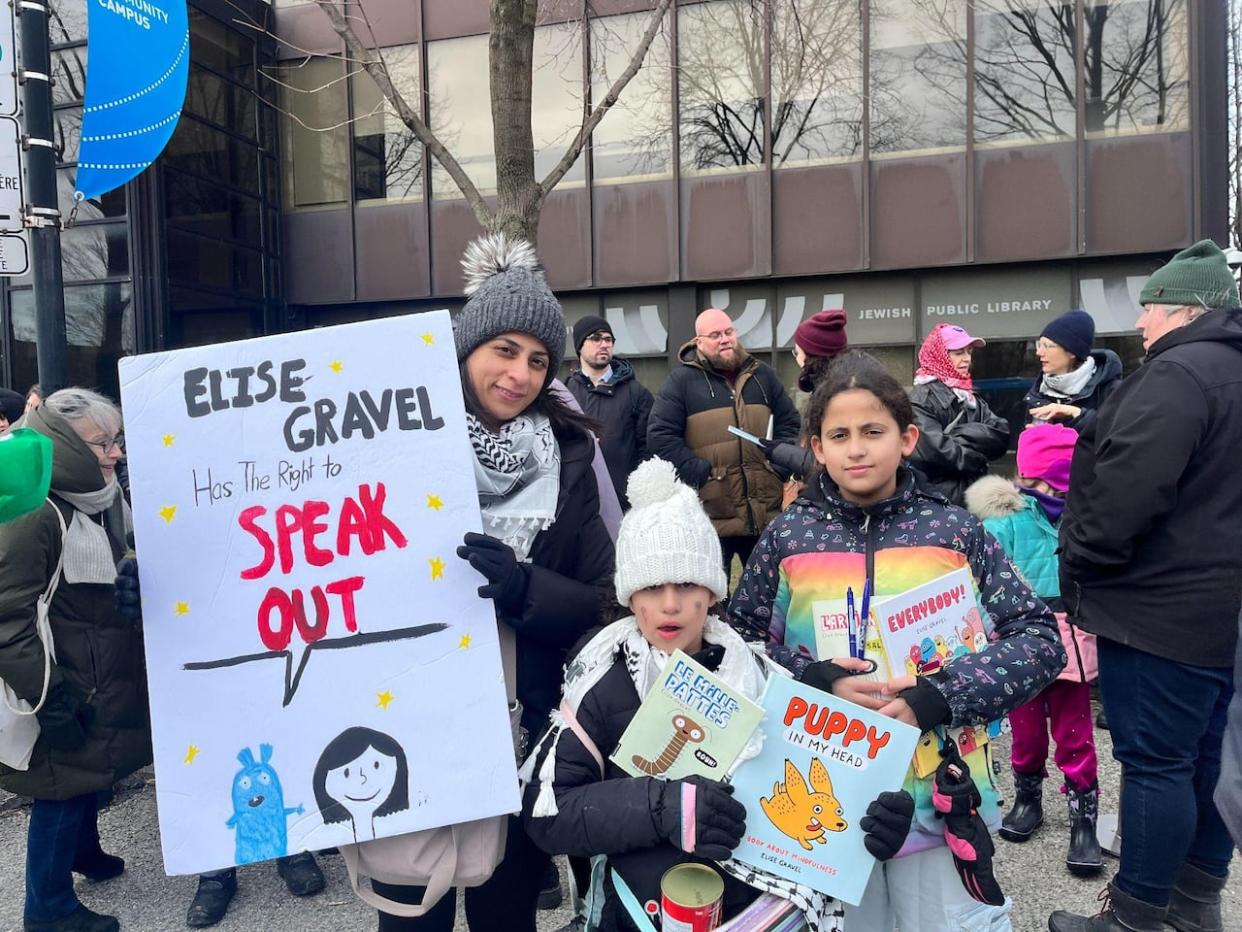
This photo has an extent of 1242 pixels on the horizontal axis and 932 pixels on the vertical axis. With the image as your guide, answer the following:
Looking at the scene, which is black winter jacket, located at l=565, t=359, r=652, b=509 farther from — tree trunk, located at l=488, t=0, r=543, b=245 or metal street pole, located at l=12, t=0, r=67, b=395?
metal street pole, located at l=12, t=0, r=67, b=395

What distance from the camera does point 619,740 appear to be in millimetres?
1897

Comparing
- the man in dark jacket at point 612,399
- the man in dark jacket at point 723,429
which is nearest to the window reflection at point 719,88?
the man in dark jacket at point 612,399

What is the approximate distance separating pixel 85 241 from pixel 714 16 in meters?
8.20

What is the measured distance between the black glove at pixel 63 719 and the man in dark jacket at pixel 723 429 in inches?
120

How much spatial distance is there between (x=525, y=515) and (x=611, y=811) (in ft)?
2.22

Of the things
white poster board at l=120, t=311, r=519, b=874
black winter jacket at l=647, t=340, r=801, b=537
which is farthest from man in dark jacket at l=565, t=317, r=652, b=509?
white poster board at l=120, t=311, r=519, b=874

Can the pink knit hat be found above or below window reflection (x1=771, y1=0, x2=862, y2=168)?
below

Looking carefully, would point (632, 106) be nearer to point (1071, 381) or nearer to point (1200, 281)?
point (1071, 381)

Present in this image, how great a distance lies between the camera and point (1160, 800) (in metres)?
2.63

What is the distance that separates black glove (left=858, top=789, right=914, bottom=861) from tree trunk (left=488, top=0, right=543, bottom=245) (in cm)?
460

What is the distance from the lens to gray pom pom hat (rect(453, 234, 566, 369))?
209 cm

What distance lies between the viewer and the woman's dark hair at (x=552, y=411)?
215 cm

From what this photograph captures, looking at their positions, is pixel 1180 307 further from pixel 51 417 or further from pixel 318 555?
pixel 51 417

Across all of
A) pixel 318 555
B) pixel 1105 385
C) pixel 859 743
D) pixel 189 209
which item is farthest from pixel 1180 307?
pixel 189 209
